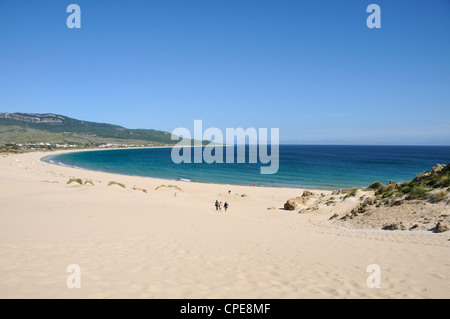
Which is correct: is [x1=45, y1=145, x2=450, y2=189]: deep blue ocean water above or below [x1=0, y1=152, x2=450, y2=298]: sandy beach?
below

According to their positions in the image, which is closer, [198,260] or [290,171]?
[198,260]

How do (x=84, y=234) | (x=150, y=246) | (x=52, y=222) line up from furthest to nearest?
1. (x=52, y=222)
2. (x=84, y=234)
3. (x=150, y=246)

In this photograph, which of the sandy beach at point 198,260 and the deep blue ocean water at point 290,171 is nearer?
the sandy beach at point 198,260

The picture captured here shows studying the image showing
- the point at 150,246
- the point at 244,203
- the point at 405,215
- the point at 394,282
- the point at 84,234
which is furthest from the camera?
the point at 244,203

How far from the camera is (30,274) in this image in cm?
543

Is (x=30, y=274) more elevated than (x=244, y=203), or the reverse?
(x=30, y=274)

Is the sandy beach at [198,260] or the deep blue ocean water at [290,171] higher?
the sandy beach at [198,260]

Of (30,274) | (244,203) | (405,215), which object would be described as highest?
(30,274)

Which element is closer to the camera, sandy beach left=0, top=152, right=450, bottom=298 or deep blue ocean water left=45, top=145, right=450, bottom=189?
sandy beach left=0, top=152, right=450, bottom=298

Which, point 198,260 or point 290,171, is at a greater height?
point 198,260
